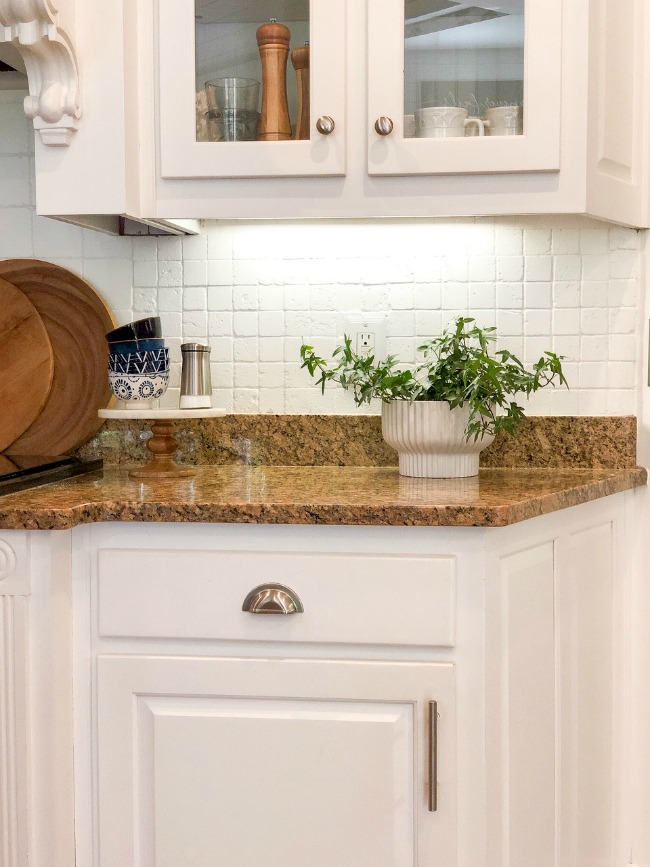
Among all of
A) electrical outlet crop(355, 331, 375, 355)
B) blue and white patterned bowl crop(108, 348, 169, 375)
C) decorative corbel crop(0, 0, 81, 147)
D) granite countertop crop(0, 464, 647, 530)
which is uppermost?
decorative corbel crop(0, 0, 81, 147)

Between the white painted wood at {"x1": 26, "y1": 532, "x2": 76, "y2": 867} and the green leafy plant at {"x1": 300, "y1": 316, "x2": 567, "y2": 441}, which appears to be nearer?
the white painted wood at {"x1": 26, "y1": 532, "x2": 76, "y2": 867}

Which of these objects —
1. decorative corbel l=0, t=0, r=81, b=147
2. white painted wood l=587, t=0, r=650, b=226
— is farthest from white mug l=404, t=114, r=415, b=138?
decorative corbel l=0, t=0, r=81, b=147

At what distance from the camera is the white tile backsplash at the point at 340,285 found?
1.87m

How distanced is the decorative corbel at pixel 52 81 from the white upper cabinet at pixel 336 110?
2 centimetres

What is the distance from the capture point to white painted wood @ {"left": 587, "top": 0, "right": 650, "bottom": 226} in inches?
62.4

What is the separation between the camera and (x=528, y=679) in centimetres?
145

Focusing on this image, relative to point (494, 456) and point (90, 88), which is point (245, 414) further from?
point (90, 88)

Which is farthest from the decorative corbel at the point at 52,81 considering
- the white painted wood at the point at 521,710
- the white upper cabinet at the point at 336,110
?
the white painted wood at the point at 521,710

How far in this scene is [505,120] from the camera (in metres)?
1.57

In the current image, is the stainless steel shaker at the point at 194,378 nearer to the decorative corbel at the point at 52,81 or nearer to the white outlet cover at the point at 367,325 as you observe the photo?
the white outlet cover at the point at 367,325

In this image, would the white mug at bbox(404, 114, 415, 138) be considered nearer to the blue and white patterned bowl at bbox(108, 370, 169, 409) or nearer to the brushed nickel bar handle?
the blue and white patterned bowl at bbox(108, 370, 169, 409)

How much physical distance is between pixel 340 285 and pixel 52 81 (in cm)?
64

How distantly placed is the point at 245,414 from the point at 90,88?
0.67 meters

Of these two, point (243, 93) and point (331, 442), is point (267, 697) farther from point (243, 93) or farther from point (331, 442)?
point (243, 93)
